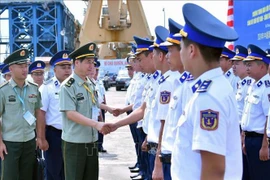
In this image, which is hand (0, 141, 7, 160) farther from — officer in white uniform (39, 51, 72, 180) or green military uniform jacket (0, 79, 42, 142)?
officer in white uniform (39, 51, 72, 180)

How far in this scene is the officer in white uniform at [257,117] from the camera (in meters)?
3.96

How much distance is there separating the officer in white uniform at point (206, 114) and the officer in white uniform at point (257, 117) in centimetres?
228

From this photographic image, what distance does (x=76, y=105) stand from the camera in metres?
3.72

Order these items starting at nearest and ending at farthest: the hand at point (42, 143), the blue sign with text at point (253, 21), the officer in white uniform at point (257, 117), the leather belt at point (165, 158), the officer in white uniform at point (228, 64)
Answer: the leather belt at point (165, 158) → the officer in white uniform at point (257, 117) → the hand at point (42, 143) → the blue sign with text at point (253, 21) → the officer in white uniform at point (228, 64)

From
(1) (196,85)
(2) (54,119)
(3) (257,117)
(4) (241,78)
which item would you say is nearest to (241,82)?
(4) (241,78)

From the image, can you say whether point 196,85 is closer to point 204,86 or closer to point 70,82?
point 204,86

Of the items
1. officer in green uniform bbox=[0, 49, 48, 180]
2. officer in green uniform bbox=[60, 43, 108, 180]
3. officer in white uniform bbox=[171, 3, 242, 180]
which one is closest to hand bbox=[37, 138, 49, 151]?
officer in green uniform bbox=[0, 49, 48, 180]

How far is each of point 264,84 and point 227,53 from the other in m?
1.75

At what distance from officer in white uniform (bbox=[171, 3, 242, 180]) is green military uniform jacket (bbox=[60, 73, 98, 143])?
6.41 ft

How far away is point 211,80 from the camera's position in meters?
1.76

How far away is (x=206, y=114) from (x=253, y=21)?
→ 181 inches

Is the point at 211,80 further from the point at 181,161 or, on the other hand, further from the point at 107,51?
the point at 107,51

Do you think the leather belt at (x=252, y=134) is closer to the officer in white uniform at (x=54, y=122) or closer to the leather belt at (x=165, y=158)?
the leather belt at (x=165, y=158)

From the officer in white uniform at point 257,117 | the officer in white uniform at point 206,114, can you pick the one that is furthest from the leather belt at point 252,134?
the officer in white uniform at point 206,114
